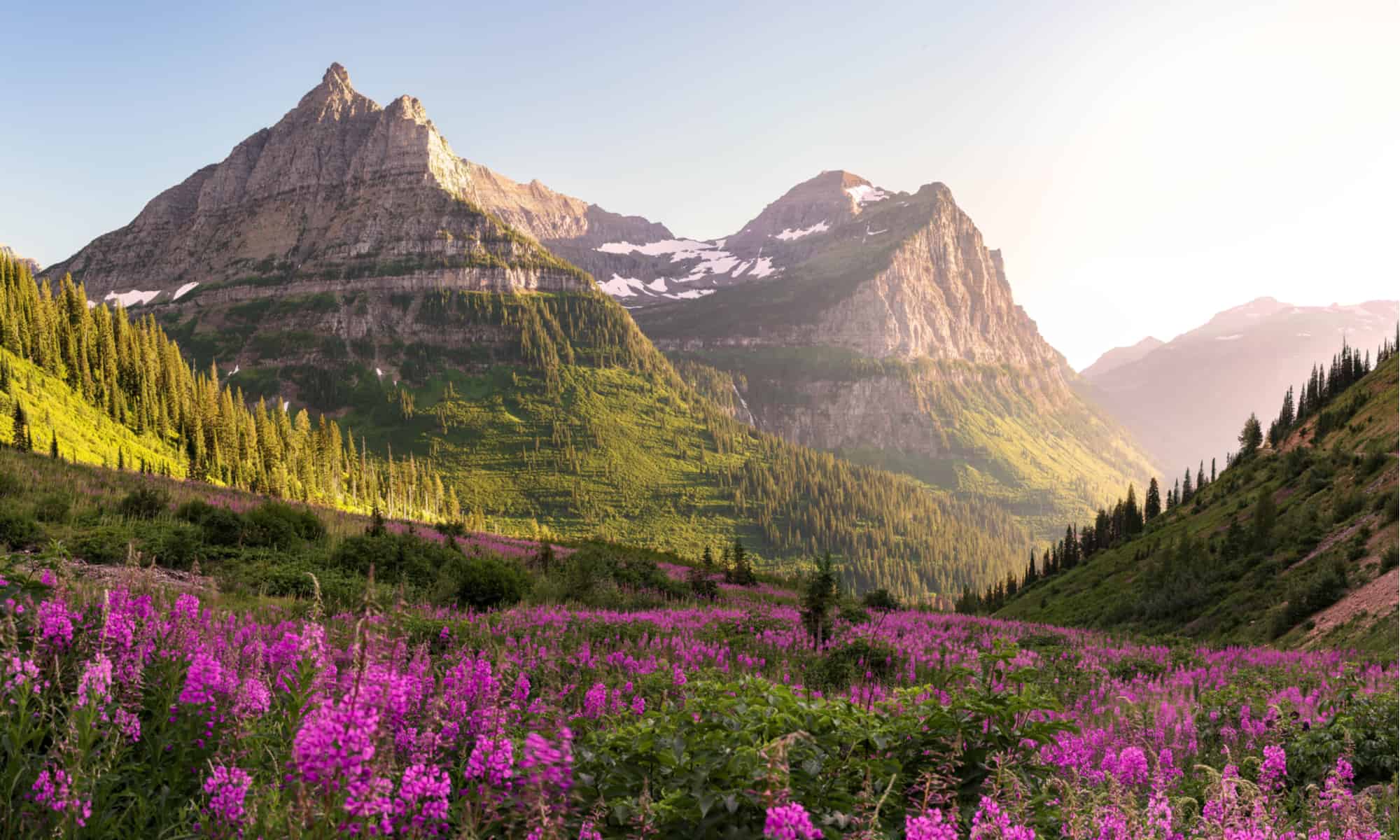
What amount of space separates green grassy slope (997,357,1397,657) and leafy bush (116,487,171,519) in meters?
32.7

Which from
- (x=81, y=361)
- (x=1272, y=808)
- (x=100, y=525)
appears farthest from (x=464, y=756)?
(x=81, y=361)

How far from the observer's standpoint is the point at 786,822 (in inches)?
98.6

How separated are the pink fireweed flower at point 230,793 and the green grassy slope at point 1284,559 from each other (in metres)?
21.5

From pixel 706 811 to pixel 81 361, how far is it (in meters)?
91.2

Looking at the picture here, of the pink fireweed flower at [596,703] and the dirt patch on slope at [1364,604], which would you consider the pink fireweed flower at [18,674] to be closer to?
the pink fireweed flower at [596,703]

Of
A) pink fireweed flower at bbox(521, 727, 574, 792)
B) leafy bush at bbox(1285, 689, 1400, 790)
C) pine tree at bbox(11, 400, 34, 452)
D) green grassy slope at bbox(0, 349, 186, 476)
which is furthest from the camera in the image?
green grassy slope at bbox(0, 349, 186, 476)

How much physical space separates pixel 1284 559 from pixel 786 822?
3453 centimetres

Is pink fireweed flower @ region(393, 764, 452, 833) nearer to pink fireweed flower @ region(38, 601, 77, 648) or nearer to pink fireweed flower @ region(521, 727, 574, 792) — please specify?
pink fireweed flower @ region(521, 727, 574, 792)

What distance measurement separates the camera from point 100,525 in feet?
57.6

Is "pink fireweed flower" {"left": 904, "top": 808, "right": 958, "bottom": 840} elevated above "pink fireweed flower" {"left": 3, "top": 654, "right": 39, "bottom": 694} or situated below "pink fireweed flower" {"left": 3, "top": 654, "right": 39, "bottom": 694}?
below

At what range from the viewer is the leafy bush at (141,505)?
67.0 feet

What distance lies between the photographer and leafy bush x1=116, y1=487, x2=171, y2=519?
20.4 m

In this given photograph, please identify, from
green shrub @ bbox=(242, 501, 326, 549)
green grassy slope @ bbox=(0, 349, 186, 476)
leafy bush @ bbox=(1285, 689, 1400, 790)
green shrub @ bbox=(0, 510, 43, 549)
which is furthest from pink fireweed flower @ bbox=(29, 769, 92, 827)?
green grassy slope @ bbox=(0, 349, 186, 476)

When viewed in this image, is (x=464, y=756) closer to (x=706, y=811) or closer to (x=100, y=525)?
(x=706, y=811)
